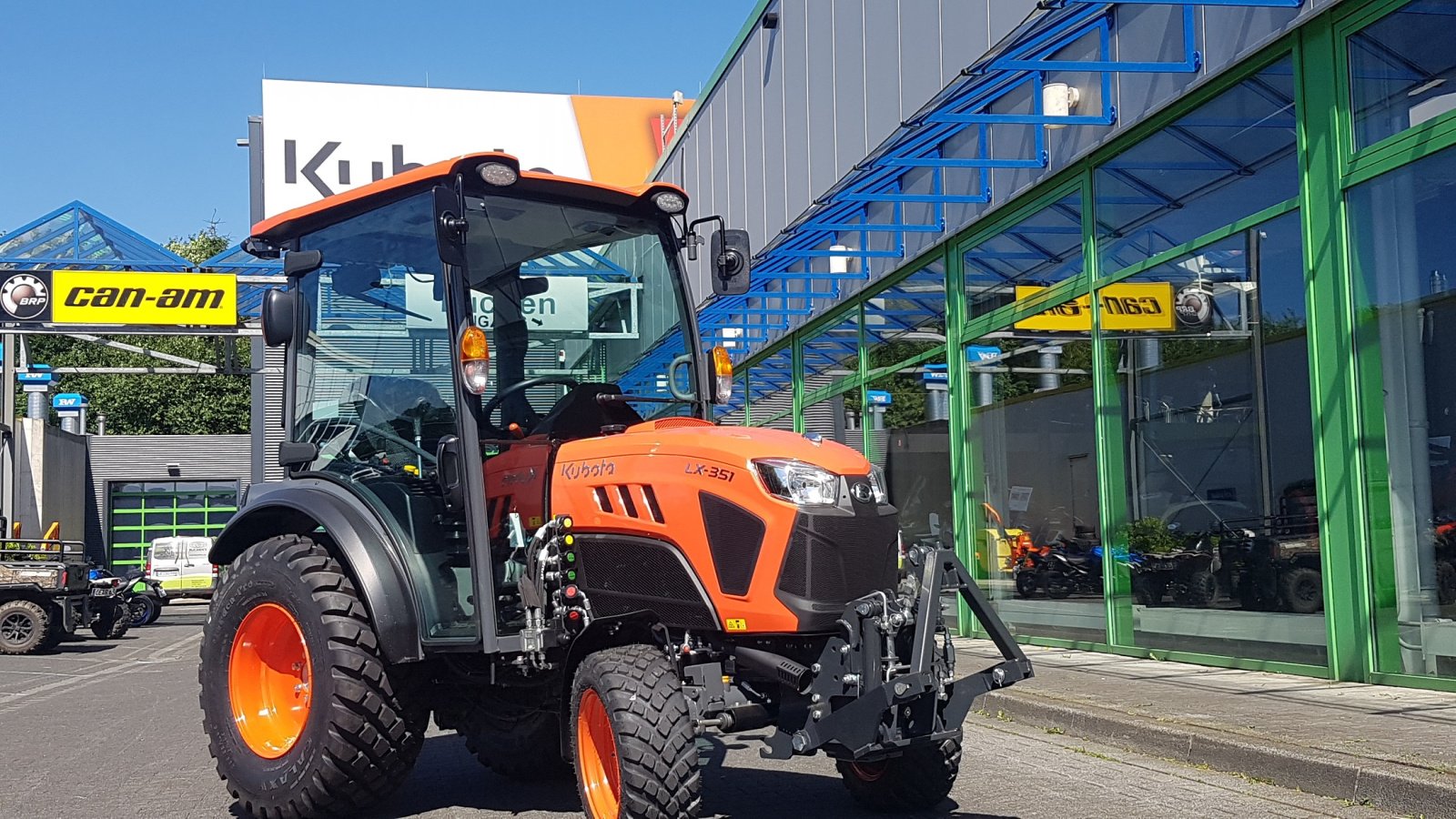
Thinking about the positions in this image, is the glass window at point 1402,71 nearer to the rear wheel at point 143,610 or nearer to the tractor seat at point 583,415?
the tractor seat at point 583,415

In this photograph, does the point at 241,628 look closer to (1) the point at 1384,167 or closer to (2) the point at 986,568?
(1) the point at 1384,167

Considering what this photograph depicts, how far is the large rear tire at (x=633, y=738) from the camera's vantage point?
4676 mm

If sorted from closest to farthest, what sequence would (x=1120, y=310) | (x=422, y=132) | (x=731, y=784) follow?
(x=731, y=784) < (x=1120, y=310) < (x=422, y=132)

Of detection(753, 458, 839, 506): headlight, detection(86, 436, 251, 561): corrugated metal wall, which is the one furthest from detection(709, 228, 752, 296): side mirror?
detection(86, 436, 251, 561): corrugated metal wall

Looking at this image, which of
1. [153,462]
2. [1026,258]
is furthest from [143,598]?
[1026,258]

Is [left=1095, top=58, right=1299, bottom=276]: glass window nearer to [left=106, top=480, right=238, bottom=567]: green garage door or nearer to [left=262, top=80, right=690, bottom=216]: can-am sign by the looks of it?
[left=262, top=80, right=690, bottom=216]: can-am sign

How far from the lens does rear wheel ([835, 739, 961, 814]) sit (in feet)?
18.1

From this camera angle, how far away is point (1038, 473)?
13242mm

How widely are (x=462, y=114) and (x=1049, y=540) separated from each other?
36407mm

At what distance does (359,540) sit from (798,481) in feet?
6.39

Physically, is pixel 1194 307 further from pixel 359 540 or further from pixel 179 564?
pixel 179 564

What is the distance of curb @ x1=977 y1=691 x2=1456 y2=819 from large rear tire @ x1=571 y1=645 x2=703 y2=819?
2846mm

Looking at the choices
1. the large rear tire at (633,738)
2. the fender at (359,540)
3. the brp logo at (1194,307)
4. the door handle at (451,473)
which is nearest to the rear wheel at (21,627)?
the fender at (359,540)

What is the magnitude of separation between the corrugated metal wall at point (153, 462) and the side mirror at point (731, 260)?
122 feet
